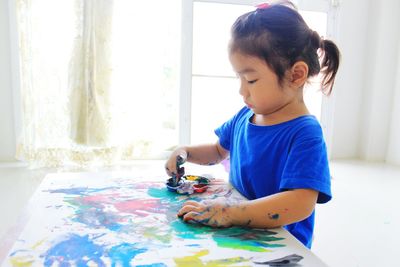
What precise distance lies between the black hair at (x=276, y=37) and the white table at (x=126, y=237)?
316mm

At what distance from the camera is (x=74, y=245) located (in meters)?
0.54

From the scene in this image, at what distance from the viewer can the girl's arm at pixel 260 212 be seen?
616 mm

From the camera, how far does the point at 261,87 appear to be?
0.72 metres

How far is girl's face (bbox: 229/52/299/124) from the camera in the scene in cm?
71

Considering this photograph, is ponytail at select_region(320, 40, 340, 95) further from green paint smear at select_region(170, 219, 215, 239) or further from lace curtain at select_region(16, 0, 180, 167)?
lace curtain at select_region(16, 0, 180, 167)

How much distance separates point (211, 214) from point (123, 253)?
0.17m

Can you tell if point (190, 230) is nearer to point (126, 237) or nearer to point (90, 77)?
point (126, 237)

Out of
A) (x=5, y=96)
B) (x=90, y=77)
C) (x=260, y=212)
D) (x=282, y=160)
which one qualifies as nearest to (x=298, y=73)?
(x=282, y=160)

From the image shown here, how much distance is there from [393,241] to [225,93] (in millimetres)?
1719

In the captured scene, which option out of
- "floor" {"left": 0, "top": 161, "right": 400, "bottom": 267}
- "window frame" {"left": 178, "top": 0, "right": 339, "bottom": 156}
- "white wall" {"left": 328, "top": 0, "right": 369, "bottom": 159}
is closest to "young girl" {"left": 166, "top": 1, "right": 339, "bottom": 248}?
"floor" {"left": 0, "top": 161, "right": 400, "bottom": 267}

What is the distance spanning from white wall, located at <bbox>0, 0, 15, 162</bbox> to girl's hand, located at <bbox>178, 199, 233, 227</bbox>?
2.35 meters

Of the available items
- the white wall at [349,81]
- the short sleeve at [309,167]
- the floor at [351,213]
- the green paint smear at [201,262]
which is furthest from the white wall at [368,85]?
the green paint smear at [201,262]

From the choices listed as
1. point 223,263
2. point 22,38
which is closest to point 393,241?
point 223,263

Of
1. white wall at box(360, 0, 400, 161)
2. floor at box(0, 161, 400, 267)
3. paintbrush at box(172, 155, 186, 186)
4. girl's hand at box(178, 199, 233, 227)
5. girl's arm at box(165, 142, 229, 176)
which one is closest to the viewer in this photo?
girl's hand at box(178, 199, 233, 227)
